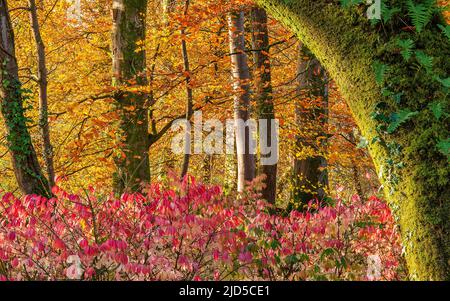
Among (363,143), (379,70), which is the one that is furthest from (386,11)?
(363,143)

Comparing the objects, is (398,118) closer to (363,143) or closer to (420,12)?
(363,143)

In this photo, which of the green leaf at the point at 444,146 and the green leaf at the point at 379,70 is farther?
the green leaf at the point at 379,70

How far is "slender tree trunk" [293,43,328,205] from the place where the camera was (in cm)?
1287

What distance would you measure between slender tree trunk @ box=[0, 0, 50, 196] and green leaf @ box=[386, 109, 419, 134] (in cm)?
693

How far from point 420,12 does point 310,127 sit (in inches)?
362

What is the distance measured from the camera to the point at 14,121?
9406 mm

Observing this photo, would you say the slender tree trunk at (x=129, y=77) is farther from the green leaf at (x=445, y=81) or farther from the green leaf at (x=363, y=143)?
the green leaf at (x=445, y=81)

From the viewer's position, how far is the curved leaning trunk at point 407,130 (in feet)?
12.8

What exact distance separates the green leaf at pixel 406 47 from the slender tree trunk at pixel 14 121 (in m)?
7.08

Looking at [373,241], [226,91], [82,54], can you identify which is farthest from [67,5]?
[373,241]

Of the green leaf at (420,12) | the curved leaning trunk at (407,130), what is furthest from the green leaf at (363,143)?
the green leaf at (420,12)

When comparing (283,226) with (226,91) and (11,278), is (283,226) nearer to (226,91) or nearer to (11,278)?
(11,278)

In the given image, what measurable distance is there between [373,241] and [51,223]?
3.35 metres

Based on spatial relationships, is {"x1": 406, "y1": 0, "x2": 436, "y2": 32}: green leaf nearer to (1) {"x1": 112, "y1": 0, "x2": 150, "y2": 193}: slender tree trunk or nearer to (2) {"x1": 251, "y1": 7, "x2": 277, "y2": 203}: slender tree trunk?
(1) {"x1": 112, "y1": 0, "x2": 150, "y2": 193}: slender tree trunk
